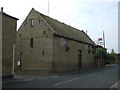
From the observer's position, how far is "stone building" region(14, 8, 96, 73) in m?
32.0

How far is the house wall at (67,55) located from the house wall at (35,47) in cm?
133

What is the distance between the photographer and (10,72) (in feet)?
72.6

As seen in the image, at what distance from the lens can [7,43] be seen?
72.6ft

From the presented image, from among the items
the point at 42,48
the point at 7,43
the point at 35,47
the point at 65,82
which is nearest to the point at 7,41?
the point at 7,43

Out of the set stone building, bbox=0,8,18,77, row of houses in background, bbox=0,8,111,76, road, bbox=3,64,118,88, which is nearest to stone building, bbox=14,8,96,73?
row of houses in background, bbox=0,8,111,76

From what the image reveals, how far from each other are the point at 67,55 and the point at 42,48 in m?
5.40

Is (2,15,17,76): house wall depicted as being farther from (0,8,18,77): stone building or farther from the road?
the road

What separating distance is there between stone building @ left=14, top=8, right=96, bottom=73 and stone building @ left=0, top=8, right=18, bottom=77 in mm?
9711

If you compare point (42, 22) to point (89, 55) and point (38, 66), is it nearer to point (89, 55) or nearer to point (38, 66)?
point (38, 66)

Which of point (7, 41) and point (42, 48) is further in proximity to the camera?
point (42, 48)

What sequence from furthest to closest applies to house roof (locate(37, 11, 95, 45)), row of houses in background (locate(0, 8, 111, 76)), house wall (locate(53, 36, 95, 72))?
house roof (locate(37, 11, 95, 45)) < house wall (locate(53, 36, 95, 72)) < row of houses in background (locate(0, 8, 111, 76))

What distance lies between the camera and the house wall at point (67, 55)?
32469mm

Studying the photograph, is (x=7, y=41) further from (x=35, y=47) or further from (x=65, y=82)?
(x=35, y=47)

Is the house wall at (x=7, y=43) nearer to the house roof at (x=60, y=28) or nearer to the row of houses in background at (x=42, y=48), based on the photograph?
the row of houses in background at (x=42, y=48)
